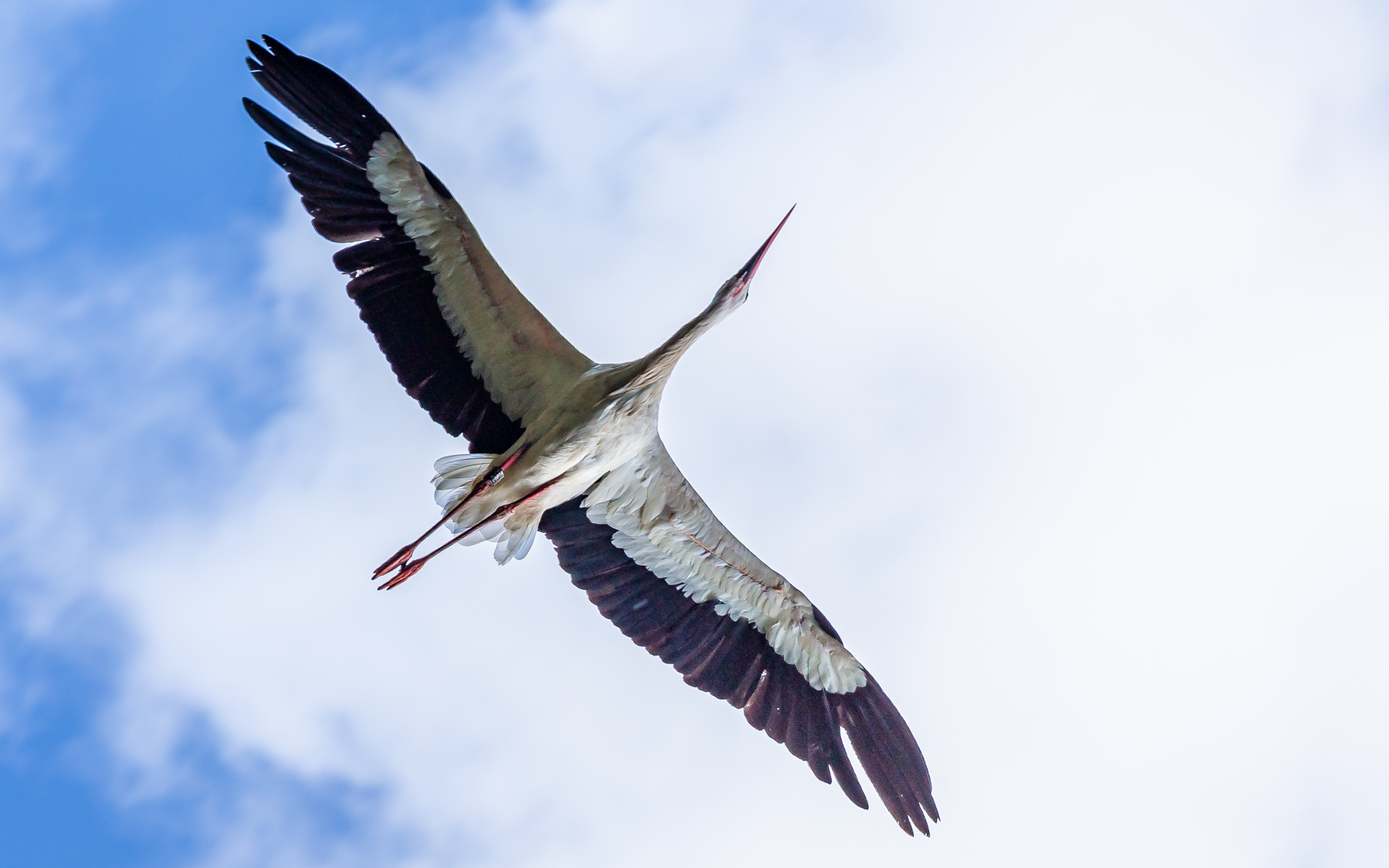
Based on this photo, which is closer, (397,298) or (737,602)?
(397,298)

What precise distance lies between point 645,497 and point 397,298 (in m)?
2.49

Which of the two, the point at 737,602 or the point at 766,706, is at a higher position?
the point at 737,602

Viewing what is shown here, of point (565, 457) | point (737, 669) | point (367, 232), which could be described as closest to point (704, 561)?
point (737, 669)

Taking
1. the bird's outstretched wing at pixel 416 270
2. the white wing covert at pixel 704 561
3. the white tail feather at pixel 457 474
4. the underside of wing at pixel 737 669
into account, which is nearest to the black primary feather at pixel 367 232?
the bird's outstretched wing at pixel 416 270

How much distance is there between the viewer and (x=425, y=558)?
30.7 ft

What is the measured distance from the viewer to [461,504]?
9.54 meters

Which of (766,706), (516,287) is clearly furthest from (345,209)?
(766,706)

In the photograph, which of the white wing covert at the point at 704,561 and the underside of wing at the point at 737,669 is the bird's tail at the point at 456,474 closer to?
the underside of wing at the point at 737,669

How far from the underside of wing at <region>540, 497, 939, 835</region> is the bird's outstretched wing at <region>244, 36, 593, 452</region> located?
3.66 ft

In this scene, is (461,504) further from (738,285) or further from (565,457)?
(738,285)

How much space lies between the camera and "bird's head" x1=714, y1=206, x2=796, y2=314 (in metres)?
9.05

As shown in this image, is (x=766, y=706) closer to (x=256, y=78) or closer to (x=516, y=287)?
(x=516, y=287)

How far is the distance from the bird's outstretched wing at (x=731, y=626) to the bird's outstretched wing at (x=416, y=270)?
111cm

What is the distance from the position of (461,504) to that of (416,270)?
182 centimetres
